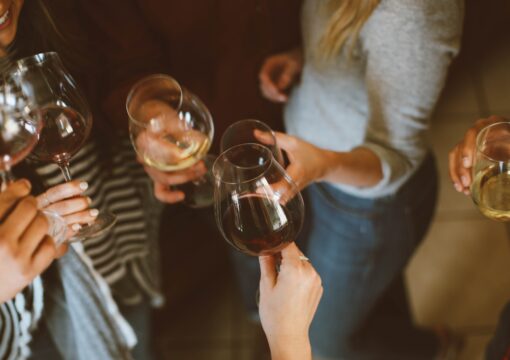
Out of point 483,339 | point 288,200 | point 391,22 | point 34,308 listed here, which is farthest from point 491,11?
point 34,308

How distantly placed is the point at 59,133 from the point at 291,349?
0.51 m

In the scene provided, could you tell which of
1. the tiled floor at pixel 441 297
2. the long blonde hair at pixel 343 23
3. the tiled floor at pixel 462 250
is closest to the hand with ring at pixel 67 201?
the long blonde hair at pixel 343 23

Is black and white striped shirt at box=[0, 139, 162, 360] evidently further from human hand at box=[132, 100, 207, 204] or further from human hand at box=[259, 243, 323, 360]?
human hand at box=[259, 243, 323, 360]

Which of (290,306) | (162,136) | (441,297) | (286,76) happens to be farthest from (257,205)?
(441,297)

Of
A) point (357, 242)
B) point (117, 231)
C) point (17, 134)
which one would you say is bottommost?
point (357, 242)

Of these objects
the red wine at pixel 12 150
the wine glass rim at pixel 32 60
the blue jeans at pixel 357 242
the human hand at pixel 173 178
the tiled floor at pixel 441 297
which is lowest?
the tiled floor at pixel 441 297

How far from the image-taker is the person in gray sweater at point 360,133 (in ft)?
3.29

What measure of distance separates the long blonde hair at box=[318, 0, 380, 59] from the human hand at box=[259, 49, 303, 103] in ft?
0.70

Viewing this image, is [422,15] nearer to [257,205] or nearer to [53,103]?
[257,205]

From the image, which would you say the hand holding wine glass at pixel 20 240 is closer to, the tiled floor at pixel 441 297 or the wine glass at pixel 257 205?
the wine glass at pixel 257 205

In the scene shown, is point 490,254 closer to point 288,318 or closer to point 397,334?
point 397,334

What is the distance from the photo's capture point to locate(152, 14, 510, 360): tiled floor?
1827mm

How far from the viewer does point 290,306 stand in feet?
2.71

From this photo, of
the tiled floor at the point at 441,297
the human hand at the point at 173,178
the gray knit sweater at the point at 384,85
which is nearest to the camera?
the gray knit sweater at the point at 384,85
